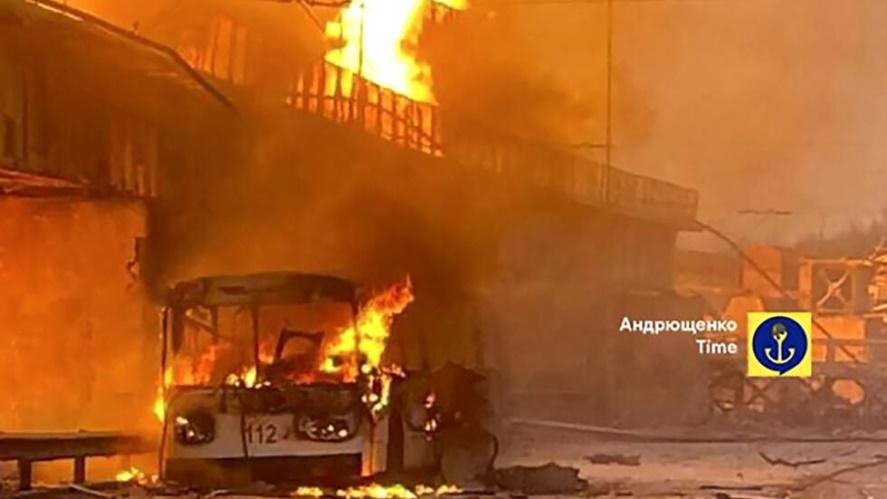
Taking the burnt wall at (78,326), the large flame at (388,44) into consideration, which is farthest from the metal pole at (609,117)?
the burnt wall at (78,326)

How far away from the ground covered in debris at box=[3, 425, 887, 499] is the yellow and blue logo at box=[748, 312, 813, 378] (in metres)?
0.18

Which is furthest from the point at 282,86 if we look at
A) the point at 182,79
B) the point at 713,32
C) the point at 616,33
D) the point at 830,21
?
the point at 830,21

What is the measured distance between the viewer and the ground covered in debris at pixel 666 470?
Answer: 12.1ft

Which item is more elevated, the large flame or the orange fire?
the large flame

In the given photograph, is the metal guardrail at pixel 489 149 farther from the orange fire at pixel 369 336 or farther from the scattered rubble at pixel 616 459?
the scattered rubble at pixel 616 459

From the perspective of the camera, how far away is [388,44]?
375 centimetres

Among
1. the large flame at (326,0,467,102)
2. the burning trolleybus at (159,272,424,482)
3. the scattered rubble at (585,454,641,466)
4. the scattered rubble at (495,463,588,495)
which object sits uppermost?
the large flame at (326,0,467,102)

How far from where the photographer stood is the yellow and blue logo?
12.0ft

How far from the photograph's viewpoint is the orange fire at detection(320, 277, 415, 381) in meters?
3.69

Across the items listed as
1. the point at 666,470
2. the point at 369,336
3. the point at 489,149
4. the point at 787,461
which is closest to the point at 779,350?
the point at 787,461

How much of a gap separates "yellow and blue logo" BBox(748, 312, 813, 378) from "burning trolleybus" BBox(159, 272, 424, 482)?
2.88ft

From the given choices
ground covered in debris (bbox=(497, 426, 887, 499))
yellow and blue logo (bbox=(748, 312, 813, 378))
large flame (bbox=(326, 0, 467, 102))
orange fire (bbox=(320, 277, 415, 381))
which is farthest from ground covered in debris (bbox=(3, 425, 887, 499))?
large flame (bbox=(326, 0, 467, 102))

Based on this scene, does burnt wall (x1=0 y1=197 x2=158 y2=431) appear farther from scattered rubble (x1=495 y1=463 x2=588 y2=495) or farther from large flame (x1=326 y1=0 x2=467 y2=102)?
scattered rubble (x1=495 y1=463 x2=588 y2=495)

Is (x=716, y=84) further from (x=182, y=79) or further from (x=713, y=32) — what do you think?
(x=182, y=79)
